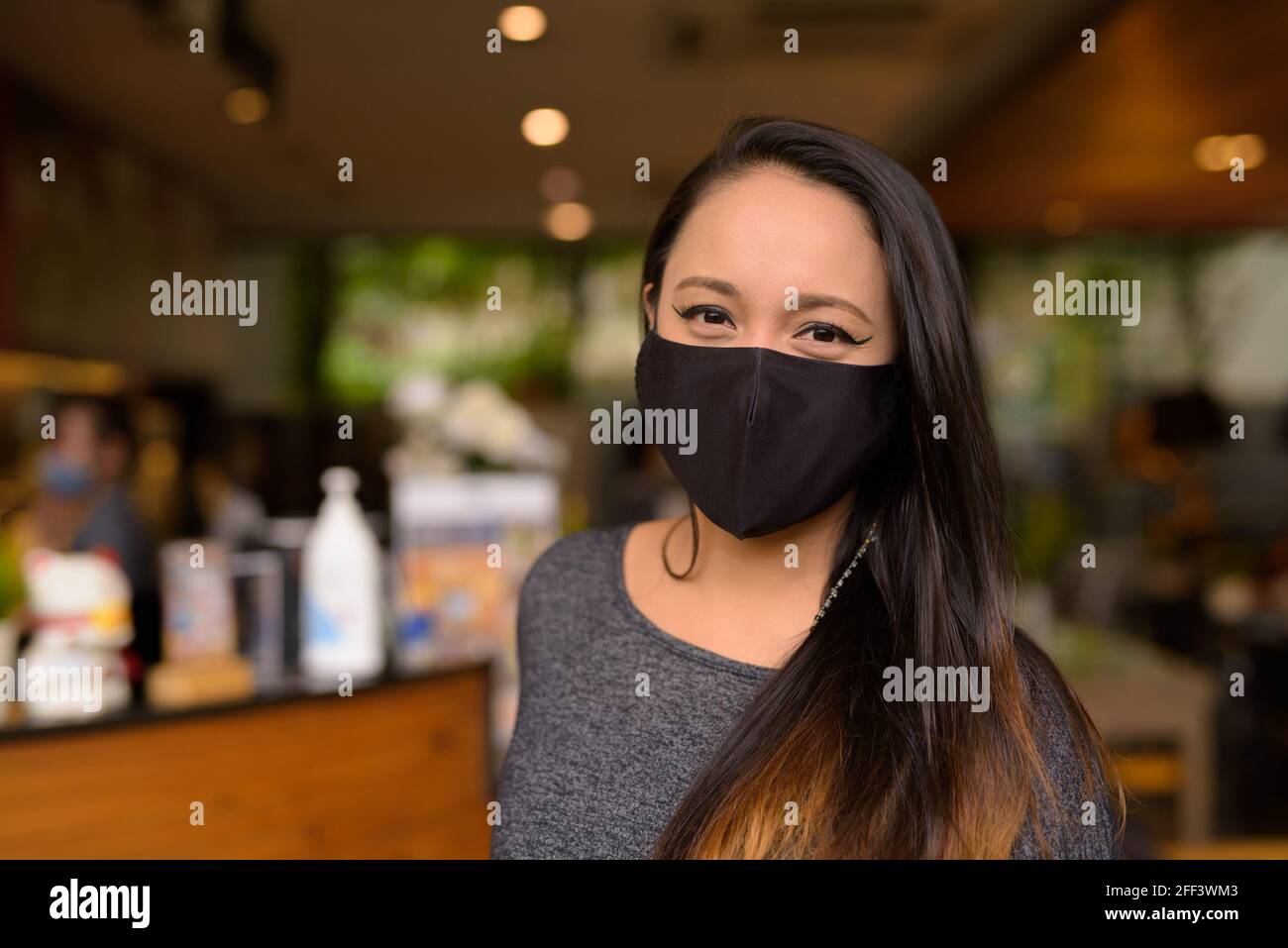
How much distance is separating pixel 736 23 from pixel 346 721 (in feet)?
10.2

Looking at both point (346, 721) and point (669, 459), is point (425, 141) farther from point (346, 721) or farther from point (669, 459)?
point (669, 459)

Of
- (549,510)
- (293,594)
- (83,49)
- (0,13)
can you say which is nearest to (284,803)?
(293,594)

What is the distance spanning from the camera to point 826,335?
1005 millimetres

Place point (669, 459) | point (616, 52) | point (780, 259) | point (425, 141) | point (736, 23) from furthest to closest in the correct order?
1. point (425, 141)
2. point (616, 52)
3. point (736, 23)
4. point (669, 459)
5. point (780, 259)

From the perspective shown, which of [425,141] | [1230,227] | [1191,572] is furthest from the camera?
[1230,227]

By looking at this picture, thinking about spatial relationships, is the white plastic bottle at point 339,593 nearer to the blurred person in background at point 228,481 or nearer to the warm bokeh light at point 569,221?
the blurred person in background at point 228,481

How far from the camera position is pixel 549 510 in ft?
8.61

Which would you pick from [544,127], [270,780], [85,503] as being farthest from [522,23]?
[270,780]

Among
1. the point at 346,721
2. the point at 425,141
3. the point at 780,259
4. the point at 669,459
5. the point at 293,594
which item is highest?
the point at 425,141

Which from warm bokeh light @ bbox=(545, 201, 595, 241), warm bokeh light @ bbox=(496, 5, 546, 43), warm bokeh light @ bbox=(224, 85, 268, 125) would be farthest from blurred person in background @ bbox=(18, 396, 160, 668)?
warm bokeh light @ bbox=(545, 201, 595, 241)

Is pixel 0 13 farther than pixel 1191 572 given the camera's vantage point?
No

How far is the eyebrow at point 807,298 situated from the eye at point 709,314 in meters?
0.02

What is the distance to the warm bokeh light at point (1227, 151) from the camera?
477 centimetres
